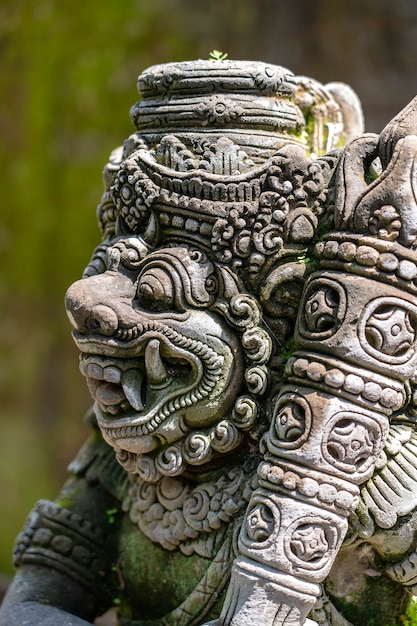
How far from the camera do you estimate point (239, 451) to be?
1.93 m

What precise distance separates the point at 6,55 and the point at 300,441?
5.08m

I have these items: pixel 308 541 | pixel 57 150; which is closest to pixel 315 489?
pixel 308 541

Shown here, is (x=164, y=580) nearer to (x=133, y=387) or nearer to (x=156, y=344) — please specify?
(x=133, y=387)

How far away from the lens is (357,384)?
164 centimetres

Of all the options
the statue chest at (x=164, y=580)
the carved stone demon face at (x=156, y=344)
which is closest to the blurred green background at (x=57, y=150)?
the statue chest at (x=164, y=580)

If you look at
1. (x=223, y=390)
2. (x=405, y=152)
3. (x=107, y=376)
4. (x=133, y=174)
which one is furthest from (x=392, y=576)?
(x=133, y=174)

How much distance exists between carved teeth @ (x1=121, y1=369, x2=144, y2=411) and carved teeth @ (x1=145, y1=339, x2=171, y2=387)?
0.08 feet

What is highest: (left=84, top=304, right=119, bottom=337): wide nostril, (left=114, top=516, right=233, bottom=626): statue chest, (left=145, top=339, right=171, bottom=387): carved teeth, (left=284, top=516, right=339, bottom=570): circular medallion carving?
(left=84, top=304, right=119, bottom=337): wide nostril

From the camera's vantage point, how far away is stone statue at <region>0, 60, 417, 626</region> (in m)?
1.66

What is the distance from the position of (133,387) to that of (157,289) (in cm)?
23

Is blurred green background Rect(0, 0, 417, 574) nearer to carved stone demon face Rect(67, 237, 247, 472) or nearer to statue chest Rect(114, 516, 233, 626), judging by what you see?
statue chest Rect(114, 516, 233, 626)

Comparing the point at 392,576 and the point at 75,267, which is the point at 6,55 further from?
the point at 392,576

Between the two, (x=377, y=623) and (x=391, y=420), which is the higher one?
(x=391, y=420)

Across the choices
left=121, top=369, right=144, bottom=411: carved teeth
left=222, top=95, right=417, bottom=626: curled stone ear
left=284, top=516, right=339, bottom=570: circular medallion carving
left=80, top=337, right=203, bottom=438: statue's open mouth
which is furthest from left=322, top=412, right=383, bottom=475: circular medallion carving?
left=121, top=369, right=144, bottom=411: carved teeth
